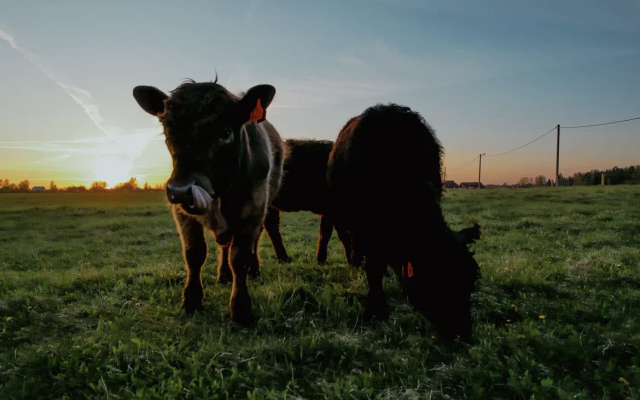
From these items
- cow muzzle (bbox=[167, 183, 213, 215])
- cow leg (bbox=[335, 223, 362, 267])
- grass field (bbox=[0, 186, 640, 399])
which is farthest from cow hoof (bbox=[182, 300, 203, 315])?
cow leg (bbox=[335, 223, 362, 267])

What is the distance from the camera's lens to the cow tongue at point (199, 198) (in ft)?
11.4

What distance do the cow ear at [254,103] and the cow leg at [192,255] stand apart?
59.5 inches

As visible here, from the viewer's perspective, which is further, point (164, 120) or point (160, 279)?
point (160, 279)

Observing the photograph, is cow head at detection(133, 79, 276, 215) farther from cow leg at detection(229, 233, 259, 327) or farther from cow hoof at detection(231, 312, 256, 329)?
cow hoof at detection(231, 312, 256, 329)

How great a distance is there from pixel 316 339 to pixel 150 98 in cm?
307

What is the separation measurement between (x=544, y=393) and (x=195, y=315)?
3.56 metres

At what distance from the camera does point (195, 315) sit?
15.5ft

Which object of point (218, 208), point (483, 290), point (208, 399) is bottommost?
point (208, 399)

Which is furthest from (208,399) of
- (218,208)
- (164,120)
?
(164,120)

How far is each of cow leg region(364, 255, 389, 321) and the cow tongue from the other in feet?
6.90

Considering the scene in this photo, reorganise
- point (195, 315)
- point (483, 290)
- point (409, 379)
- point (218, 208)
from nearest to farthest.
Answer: point (409, 379) < point (218, 208) < point (195, 315) < point (483, 290)

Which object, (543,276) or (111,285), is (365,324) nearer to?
(543,276)

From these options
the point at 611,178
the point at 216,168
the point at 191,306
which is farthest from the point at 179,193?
the point at 611,178

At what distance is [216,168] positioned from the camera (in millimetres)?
3949
